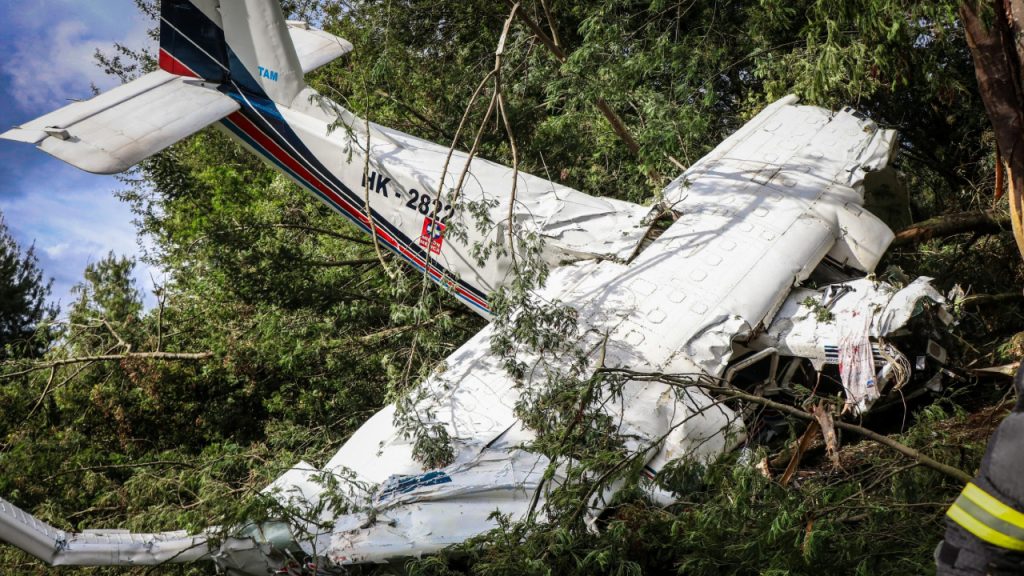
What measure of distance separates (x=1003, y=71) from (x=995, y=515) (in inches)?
190

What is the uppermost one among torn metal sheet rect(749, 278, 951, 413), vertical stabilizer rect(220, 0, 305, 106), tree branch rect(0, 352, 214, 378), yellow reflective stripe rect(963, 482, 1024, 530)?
vertical stabilizer rect(220, 0, 305, 106)

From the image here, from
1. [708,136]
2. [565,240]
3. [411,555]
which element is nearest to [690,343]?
[565,240]

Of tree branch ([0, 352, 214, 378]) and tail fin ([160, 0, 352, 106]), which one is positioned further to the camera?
tail fin ([160, 0, 352, 106])

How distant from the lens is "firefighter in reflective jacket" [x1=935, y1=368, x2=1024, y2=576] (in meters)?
1.86

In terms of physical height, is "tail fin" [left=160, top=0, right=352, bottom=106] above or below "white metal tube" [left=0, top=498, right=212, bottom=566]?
above

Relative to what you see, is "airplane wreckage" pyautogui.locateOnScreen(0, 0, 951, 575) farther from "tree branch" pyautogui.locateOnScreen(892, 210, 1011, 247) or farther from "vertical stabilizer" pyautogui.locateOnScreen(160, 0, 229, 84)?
"tree branch" pyautogui.locateOnScreen(892, 210, 1011, 247)

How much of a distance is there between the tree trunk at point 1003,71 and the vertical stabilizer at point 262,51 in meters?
5.29

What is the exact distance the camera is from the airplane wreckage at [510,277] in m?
4.14

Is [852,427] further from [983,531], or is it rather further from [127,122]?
[127,122]

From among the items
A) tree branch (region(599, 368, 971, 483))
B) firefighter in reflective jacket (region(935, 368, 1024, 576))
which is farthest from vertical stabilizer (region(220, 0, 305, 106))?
firefighter in reflective jacket (region(935, 368, 1024, 576))

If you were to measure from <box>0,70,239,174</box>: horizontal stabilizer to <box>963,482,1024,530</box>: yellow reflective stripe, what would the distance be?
17.4 ft

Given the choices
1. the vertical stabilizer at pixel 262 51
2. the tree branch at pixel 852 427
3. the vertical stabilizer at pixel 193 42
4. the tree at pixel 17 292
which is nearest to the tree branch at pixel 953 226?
the tree branch at pixel 852 427

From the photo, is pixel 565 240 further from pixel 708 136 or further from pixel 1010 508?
pixel 1010 508

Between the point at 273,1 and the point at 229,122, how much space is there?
1.11 m
